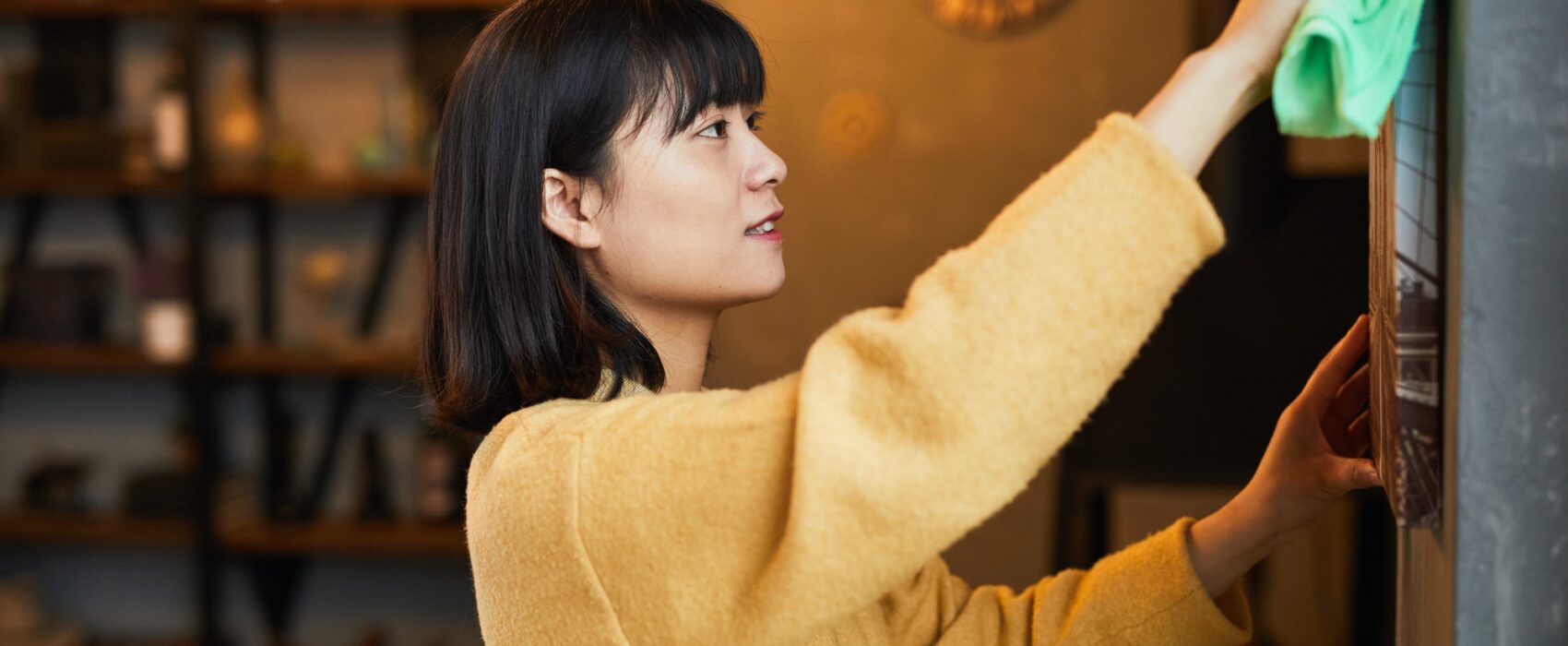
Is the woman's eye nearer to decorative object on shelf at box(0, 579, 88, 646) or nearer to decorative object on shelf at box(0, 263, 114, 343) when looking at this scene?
decorative object on shelf at box(0, 263, 114, 343)

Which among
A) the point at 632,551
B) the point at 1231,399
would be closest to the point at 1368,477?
the point at 632,551

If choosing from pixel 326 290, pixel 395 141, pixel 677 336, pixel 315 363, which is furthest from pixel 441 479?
pixel 677 336

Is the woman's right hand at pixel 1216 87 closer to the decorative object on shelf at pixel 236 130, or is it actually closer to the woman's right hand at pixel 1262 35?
the woman's right hand at pixel 1262 35

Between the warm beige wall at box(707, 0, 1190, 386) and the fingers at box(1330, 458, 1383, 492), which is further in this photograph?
the warm beige wall at box(707, 0, 1190, 386)

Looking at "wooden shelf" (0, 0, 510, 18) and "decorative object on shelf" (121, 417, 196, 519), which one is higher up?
"wooden shelf" (0, 0, 510, 18)

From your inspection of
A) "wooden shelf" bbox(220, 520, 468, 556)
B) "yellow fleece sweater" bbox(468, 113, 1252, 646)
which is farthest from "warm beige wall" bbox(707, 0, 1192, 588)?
"yellow fleece sweater" bbox(468, 113, 1252, 646)

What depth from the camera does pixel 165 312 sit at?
11.9 ft

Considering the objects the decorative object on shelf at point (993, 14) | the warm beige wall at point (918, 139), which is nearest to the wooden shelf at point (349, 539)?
the warm beige wall at point (918, 139)

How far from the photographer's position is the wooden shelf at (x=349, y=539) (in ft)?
→ 11.8

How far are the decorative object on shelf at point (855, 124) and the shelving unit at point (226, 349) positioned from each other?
3.27ft

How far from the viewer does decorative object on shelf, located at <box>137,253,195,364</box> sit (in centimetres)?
364

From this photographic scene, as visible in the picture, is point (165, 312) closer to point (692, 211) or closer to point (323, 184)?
point (323, 184)

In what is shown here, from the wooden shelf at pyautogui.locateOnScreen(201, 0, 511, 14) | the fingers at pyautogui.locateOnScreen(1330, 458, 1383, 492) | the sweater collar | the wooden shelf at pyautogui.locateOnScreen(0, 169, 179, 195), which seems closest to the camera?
the fingers at pyautogui.locateOnScreen(1330, 458, 1383, 492)

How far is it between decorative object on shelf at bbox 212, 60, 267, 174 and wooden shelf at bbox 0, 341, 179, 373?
0.56 m
